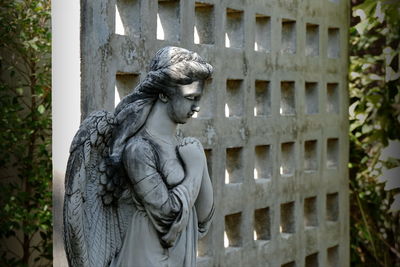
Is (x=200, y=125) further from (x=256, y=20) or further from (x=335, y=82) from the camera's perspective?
(x=335, y=82)

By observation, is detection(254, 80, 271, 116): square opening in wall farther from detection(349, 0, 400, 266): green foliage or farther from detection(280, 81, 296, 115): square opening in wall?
detection(349, 0, 400, 266): green foliage

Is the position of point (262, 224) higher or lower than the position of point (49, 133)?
lower

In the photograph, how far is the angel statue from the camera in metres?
3.13

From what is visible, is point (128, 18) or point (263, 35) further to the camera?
point (263, 35)

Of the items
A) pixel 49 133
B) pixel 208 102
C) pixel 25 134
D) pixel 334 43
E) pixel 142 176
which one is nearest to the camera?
pixel 142 176

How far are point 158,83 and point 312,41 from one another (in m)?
3.13

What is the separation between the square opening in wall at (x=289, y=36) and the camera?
19.0 ft

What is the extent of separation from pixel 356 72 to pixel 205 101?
2340 millimetres

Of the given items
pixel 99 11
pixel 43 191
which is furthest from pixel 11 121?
pixel 99 11

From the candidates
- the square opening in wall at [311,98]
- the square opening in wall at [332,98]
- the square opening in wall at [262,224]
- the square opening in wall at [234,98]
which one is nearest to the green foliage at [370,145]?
the square opening in wall at [332,98]

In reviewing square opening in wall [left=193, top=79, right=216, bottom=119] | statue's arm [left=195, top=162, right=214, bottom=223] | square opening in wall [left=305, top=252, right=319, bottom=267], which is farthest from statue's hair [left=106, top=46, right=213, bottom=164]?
square opening in wall [left=305, top=252, right=319, bottom=267]

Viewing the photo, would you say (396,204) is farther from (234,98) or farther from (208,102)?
(208,102)

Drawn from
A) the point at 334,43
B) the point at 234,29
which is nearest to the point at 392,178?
the point at 334,43

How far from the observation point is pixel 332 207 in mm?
6500
